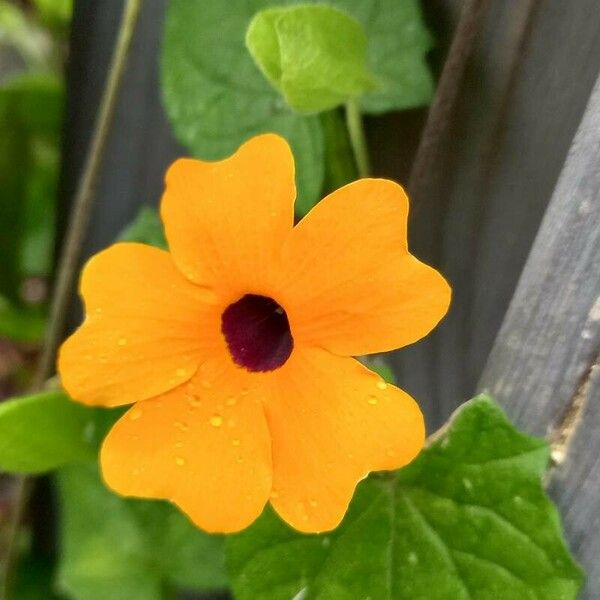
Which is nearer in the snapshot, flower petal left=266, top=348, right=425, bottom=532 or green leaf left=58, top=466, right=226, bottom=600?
flower petal left=266, top=348, right=425, bottom=532

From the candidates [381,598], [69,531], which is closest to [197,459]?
[381,598]

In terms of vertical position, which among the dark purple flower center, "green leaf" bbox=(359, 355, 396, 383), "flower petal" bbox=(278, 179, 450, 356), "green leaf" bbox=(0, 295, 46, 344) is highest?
"flower petal" bbox=(278, 179, 450, 356)

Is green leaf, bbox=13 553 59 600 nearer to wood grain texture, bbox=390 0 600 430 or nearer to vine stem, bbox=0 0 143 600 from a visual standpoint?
vine stem, bbox=0 0 143 600

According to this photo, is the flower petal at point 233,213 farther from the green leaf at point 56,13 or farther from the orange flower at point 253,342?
the green leaf at point 56,13

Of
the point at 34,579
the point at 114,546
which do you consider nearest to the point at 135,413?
the point at 114,546

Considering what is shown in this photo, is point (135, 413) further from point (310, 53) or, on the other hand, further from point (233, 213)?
point (310, 53)

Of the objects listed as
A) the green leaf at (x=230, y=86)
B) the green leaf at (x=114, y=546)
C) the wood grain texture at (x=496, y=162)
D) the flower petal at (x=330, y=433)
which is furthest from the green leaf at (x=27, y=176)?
the flower petal at (x=330, y=433)

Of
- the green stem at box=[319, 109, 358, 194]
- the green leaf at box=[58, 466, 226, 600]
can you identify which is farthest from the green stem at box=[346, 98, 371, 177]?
the green leaf at box=[58, 466, 226, 600]
